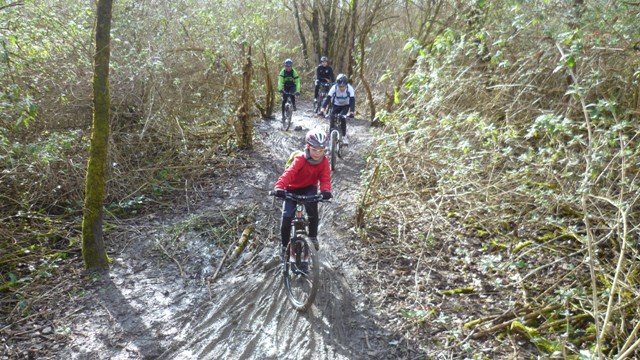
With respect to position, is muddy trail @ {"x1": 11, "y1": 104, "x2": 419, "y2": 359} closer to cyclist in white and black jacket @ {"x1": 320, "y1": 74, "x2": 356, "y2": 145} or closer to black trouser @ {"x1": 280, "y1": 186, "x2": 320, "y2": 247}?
black trouser @ {"x1": 280, "y1": 186, "x2": 320, "y2": 247}

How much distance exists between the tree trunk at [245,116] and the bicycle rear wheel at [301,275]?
557 centimetres

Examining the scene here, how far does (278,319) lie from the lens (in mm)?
5391

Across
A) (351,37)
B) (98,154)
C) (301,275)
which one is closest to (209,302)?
(301,275)

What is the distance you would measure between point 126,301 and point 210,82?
6516 millimetres

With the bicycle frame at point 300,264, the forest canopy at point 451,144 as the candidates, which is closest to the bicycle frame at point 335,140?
the forest canopy at point 451,144

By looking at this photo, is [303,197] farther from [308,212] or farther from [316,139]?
[316,139]

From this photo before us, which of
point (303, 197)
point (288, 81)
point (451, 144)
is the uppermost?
point (288, 81)

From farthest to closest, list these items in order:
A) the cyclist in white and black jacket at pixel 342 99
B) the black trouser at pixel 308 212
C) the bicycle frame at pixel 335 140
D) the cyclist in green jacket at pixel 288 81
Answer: the cyclist in green jacket at pixel 288 81 → the cyclist in white and black jacket at pixel 342 99 → the bicycle frame at pixel 335 140 → the black trouser at pixel 308 212

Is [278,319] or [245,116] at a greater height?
[245,116]

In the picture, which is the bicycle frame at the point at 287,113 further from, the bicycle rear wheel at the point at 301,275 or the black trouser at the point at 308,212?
the bicycle rear wheel at the point at 301,275

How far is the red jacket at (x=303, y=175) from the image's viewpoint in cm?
562

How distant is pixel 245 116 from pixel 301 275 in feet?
19.3

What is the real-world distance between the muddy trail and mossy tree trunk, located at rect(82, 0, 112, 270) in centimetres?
37

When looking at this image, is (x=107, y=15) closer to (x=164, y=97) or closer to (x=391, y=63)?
(x=164, y=97)
